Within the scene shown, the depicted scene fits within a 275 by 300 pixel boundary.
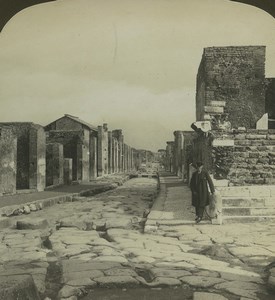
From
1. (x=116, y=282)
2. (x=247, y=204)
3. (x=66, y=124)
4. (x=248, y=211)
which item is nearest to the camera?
(x=116, y=282)

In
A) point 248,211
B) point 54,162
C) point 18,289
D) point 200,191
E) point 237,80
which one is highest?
point 237,80

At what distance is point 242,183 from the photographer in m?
11.5

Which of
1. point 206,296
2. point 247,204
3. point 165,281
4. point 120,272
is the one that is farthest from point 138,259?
point 247,204

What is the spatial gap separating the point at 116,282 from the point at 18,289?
1.42 meters

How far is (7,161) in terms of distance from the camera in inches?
601

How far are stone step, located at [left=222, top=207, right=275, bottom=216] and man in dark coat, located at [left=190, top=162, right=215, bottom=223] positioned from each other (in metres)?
0.49

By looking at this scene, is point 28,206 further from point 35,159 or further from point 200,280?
point 200,280

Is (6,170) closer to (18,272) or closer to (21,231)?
(21,231)

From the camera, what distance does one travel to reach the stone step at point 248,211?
368 inches

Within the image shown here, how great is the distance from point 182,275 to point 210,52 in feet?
61.3

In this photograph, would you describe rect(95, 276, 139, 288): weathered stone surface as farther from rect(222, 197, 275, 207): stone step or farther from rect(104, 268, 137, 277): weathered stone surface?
rect(222, 197, 275, 207): stone step

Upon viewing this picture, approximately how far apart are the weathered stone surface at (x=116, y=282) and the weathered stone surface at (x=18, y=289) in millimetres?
1048

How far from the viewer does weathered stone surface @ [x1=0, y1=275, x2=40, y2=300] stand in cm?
331

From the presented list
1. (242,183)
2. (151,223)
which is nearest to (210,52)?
(242,183)
